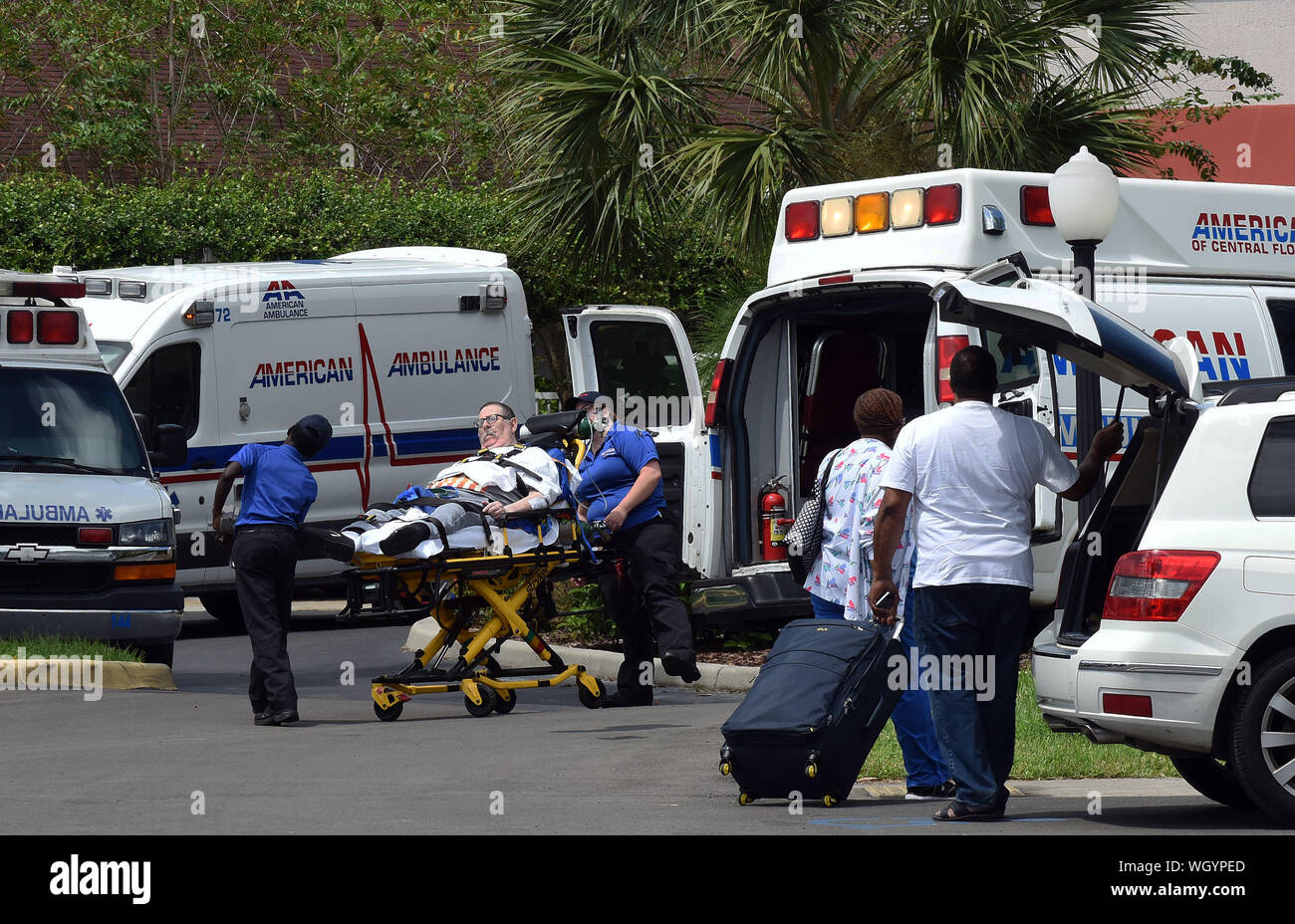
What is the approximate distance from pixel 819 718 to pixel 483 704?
3.66 metres

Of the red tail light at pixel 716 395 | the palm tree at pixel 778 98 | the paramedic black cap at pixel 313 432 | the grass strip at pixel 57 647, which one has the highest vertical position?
the palm tree at pixel 778 98

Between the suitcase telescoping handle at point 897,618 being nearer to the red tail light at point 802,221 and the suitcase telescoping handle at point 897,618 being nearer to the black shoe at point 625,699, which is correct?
the black shoe at point 625,699

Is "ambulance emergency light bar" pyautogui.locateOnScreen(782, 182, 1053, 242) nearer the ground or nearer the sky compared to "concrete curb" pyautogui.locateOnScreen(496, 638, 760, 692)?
nearer the sky

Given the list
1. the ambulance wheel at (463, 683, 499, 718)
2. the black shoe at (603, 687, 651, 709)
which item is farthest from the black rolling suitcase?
the black shoe at (603, 687, 651, 709)

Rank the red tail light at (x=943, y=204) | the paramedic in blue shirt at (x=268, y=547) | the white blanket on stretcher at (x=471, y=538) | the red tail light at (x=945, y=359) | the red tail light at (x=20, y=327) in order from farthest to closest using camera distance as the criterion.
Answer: the red tail light at (x=20, y=327), the paramedic in blue shirt at (x=268, y=547), the red tail light at (x=943, y=204), the red tail light at (x=945, y=359), the white blanket on stretcher at (x=471, y=538)

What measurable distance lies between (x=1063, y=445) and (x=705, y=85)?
18.0 feet

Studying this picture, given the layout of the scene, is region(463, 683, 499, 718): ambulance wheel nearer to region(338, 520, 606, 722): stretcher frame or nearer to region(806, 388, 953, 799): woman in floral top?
region(338, 520, 606, 722): stretcher frame

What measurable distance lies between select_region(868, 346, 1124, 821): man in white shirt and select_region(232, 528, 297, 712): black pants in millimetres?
4378

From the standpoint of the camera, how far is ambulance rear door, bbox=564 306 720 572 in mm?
11516

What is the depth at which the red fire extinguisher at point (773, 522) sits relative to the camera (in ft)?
36.7

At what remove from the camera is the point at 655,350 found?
15.1 meters

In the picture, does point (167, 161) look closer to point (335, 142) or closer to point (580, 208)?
point (335, 142)

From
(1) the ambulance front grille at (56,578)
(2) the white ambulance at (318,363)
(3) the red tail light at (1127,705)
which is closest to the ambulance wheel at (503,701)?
(1) the ambulance front grille at (56,578)

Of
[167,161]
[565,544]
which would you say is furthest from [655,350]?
[167,161]
